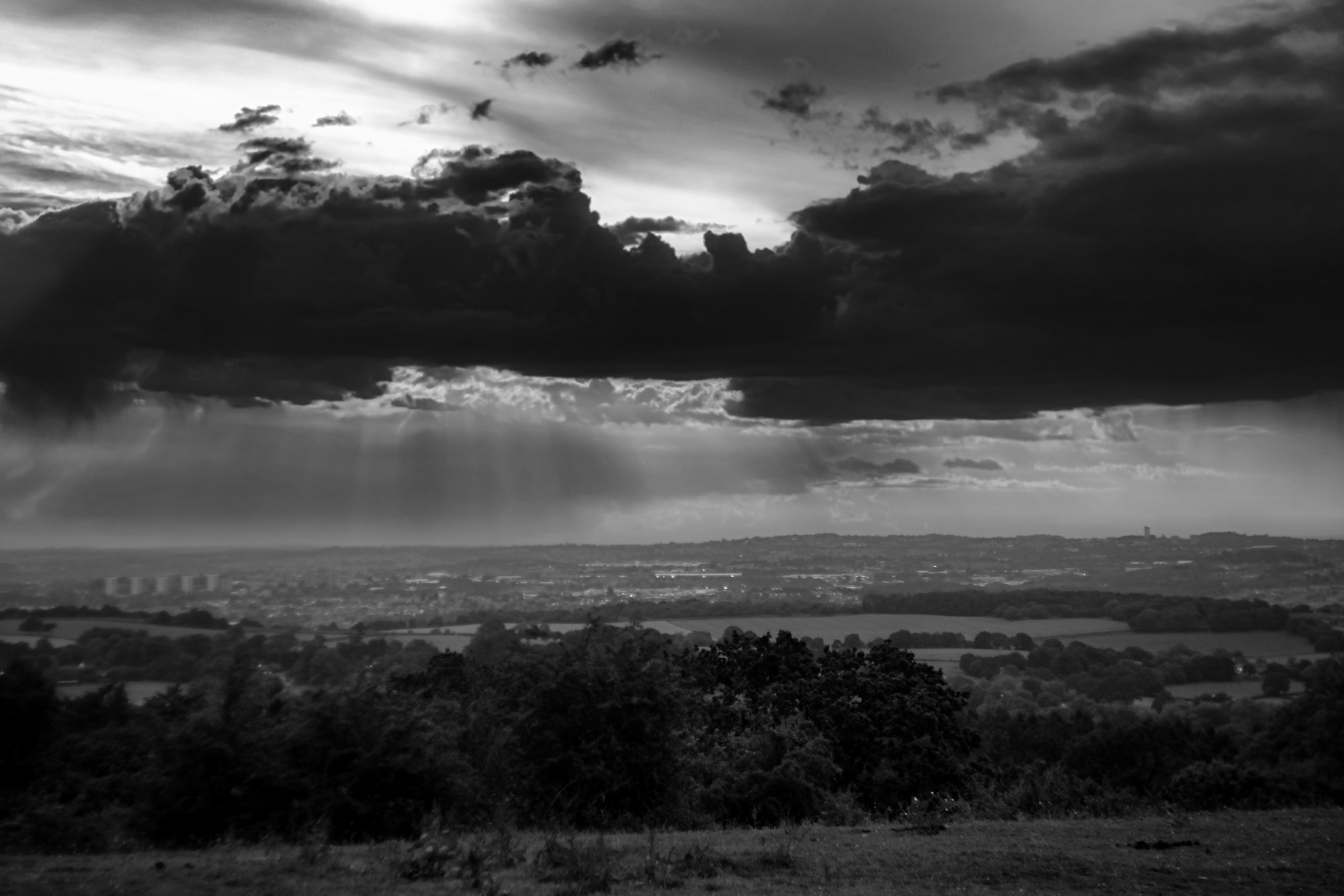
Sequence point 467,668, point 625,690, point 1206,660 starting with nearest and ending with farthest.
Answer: point 625,690 < point 467,668 < point 1206,660

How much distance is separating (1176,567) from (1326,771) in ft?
283

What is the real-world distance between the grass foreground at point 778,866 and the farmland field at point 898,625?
67066 mm

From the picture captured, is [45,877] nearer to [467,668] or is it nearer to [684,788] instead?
[684,788]

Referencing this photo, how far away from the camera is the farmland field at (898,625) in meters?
91.3

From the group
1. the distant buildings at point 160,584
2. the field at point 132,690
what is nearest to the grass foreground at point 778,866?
the field at point 132,690

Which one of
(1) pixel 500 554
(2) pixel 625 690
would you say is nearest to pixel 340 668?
(2) pixel 625 690

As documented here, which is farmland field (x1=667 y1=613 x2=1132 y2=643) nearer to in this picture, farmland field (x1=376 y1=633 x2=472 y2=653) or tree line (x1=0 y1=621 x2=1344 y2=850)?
farmland field (x1=376 y1=633 x2=472 y2=653)

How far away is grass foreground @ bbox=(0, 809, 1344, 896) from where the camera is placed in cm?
1415

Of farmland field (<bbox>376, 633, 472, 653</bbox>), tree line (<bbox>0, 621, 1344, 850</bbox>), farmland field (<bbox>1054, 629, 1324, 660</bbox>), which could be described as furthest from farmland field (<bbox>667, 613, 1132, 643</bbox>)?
tree line (<bbox>0, 621, 1344, 850</bbox>)

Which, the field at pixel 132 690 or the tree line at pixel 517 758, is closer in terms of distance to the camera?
the tree line at pixel 517 758

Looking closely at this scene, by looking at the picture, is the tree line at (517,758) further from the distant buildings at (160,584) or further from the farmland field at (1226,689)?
the distant buildings at (160,584)

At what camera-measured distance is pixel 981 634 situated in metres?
97.5

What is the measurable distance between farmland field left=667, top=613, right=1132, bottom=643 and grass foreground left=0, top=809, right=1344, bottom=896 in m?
67.1

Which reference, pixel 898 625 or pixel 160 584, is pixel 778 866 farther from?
pixel 160 584
